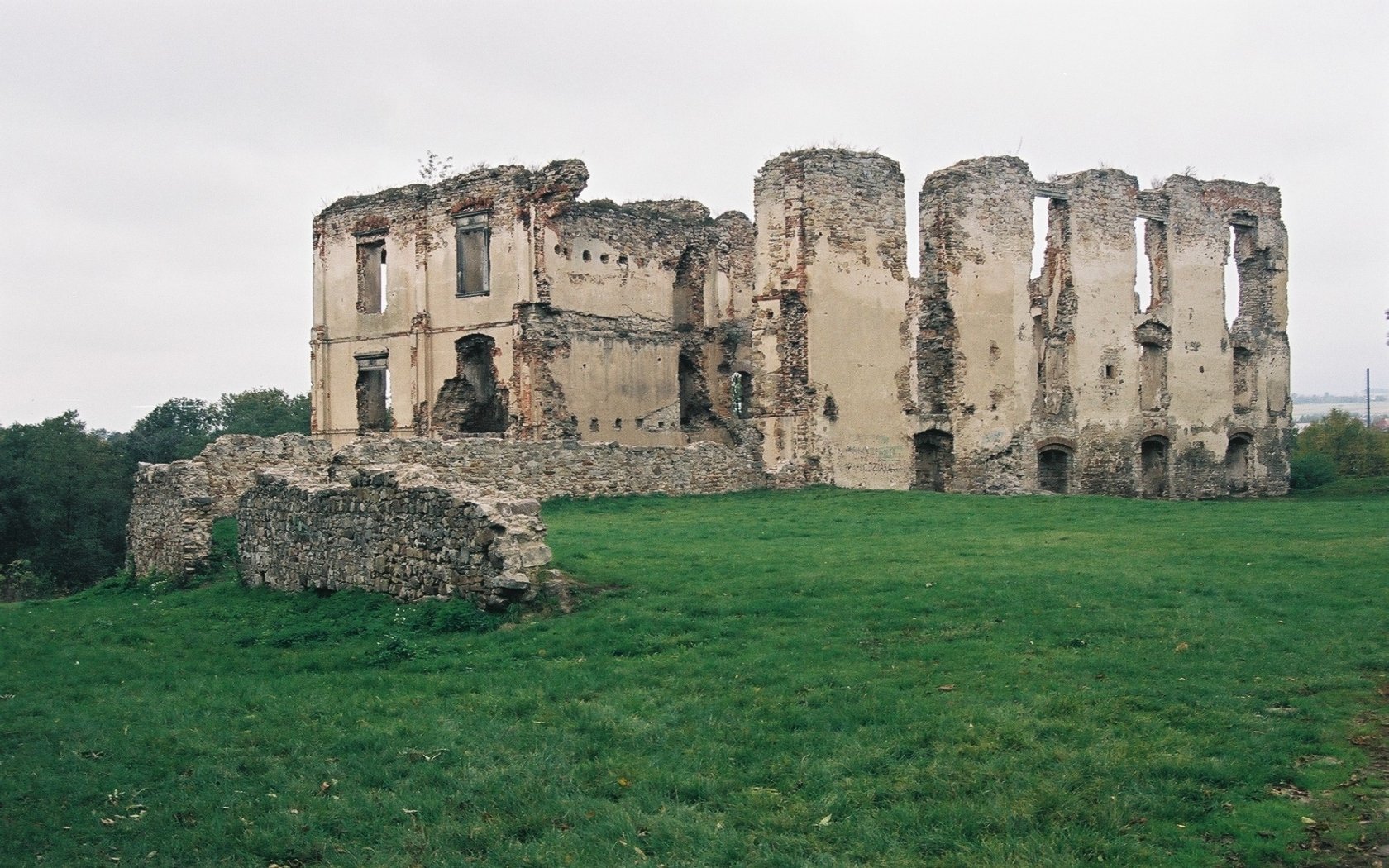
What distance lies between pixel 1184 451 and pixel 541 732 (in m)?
30.3

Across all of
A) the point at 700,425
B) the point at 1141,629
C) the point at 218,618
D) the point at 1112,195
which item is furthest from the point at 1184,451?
the point at 218,618

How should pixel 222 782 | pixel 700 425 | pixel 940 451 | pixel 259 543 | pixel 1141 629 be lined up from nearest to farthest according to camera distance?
pixel 222 782 → pixel 1141 629 → pixel 259 543 → pixel 940 451 → pixel 700 425

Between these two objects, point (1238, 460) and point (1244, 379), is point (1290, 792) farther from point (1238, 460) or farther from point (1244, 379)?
point (1244, 379)

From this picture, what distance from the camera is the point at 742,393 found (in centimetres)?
4262

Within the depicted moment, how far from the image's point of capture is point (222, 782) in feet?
27.2

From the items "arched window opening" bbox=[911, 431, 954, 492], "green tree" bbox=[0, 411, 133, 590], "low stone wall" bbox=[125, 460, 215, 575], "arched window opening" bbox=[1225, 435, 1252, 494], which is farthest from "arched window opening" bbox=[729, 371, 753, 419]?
"green tree" bbox=[0, 411, 133, 590]

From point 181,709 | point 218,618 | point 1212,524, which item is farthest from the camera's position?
point 1212,524

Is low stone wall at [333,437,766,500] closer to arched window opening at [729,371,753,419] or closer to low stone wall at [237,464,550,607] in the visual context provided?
low stone wall at [237,464,550,607]

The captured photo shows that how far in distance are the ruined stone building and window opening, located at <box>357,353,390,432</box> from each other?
3.2 inches

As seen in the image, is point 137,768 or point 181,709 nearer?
point 137,768

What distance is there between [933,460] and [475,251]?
1403 centimetres

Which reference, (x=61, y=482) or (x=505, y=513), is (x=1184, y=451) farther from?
A: (x=61, y=482)

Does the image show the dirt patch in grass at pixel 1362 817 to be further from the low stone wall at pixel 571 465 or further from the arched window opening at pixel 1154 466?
the arched window opening at pixel 1154 466

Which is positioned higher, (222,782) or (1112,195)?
(1112,195)
